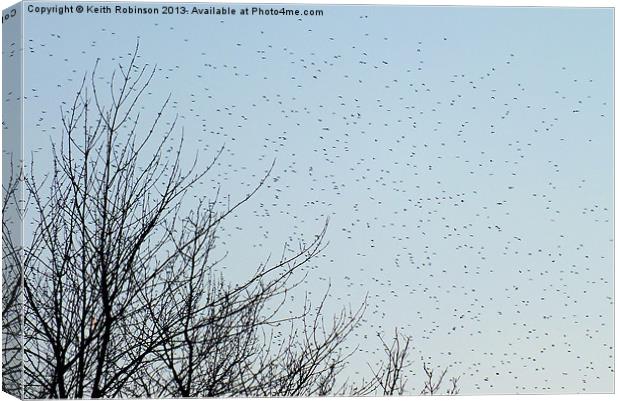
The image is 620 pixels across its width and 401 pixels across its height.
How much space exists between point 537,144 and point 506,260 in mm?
777

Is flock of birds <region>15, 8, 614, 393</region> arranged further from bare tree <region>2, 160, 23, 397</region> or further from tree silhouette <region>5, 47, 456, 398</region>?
bare tree <region>2, 160, 23, 397</region>

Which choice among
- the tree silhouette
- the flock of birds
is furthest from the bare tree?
the flock of birds

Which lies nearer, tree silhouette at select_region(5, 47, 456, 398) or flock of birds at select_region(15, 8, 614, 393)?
tree silhouette at select_region(5, 47, 456, 398)

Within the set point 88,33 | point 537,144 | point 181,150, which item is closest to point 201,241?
point 181,150

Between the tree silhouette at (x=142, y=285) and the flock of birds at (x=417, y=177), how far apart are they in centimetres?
13

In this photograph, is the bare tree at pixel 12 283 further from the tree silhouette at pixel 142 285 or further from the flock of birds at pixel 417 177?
the flock of birds at pixel 417 177

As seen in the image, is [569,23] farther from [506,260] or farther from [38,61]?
[38,61]

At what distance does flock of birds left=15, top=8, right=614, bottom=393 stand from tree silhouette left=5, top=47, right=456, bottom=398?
0.43 ft

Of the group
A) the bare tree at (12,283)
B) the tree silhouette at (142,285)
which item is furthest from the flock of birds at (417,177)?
the bare tree at (12,283)

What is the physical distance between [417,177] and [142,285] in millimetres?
1887

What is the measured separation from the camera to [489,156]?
Answer: 12.4 metres

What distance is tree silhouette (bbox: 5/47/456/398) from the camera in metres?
11.8

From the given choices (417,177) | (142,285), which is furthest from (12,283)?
(417,177)

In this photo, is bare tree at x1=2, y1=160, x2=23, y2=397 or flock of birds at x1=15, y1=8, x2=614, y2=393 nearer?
bare tree at x1=2, y1=160, x2=23, y2=397
